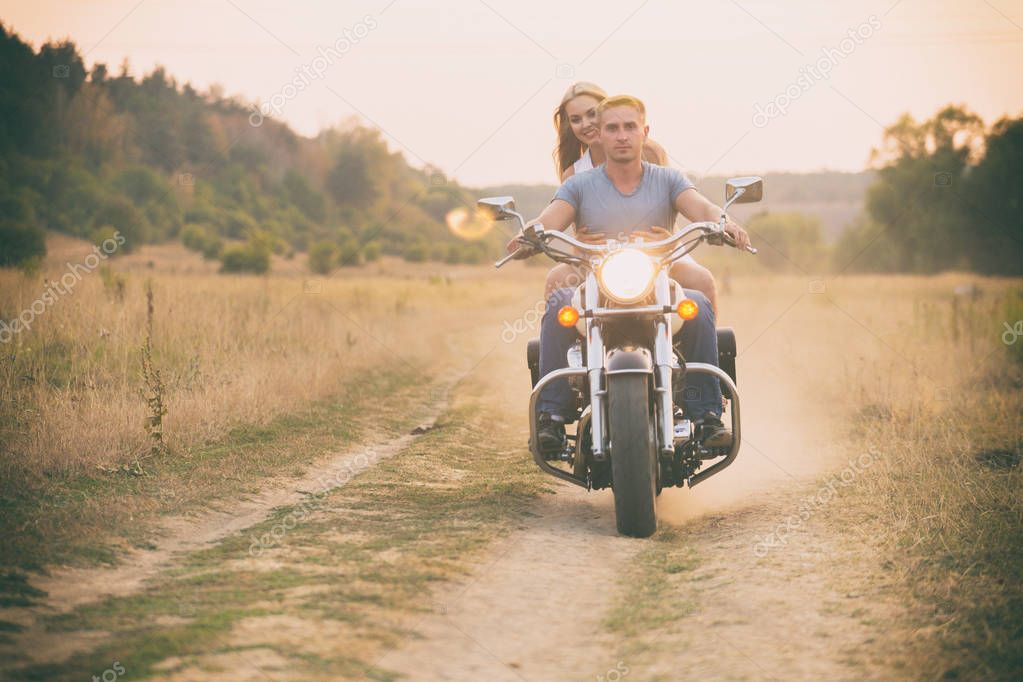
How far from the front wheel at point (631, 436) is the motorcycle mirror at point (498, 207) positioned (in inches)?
44.7

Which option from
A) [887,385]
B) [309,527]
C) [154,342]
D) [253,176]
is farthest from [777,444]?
[253,176]

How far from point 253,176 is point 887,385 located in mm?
28642

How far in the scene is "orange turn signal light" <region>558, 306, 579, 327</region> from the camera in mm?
6004

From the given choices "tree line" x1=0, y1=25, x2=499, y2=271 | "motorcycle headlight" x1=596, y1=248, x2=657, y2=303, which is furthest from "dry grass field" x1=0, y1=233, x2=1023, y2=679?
"tree line" x1=0, y1=25, x2=499, y2=271

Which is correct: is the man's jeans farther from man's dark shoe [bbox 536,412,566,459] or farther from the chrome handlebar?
the chrome handlebar

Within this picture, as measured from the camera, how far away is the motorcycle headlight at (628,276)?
5750 millimetres

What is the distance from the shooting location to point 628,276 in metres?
5.76

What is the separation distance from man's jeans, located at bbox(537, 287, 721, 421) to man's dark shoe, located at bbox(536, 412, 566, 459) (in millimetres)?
64

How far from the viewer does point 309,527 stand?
602 cm

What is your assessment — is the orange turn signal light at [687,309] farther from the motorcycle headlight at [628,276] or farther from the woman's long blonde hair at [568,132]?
the woman's long blonde hair at [568,132]

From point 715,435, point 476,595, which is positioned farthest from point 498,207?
point 476,595

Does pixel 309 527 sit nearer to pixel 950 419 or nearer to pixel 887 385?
pixel 950 419

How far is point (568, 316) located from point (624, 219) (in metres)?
0.94

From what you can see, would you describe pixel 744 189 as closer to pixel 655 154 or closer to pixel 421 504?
pixel 655 154
